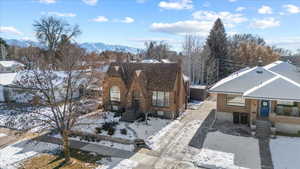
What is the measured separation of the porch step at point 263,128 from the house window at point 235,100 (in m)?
2.62

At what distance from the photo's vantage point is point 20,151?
1322cm

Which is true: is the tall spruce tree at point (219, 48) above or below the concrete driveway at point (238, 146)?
above

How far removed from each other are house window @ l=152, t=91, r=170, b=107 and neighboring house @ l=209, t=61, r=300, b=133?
4680 mm

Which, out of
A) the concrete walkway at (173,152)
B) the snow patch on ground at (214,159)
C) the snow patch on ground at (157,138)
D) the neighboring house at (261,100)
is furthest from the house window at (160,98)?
the snow patch on ground at (214,159)

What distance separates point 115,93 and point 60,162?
10872 millimetres

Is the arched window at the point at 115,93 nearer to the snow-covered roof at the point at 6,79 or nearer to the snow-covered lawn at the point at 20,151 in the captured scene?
the snow-covered lawn at the point at 20,151

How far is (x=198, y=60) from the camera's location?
42.0 meters

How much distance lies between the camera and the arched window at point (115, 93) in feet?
71.3

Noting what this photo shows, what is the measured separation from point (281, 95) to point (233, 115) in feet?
14.4

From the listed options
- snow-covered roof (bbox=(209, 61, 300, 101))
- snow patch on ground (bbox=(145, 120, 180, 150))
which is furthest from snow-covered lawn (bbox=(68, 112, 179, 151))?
snow-covered roof (bbox=(209, 61, 300, 101))

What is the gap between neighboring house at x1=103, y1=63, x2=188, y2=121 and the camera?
2008 centimetres

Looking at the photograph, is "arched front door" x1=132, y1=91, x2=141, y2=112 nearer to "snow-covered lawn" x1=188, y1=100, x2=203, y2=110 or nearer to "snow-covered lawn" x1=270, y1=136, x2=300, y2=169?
"snow-covered lawn" x1=188, y1=100, x2=203, y2=110

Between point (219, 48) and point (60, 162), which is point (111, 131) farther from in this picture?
point (219, 48)

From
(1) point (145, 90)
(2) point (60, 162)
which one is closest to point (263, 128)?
(1) point (145, 90)
